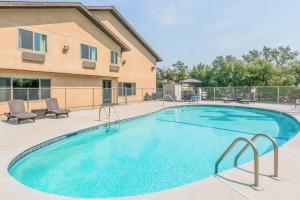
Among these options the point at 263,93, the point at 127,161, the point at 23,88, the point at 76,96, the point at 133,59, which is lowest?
the point at 127,161

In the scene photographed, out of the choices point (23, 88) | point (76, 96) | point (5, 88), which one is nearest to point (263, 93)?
point (76, 96)

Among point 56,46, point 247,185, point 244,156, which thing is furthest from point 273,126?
point 56,46

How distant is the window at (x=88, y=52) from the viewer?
→ 1639 centimetres

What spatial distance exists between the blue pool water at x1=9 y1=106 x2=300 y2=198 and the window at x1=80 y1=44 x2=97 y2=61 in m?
7.98

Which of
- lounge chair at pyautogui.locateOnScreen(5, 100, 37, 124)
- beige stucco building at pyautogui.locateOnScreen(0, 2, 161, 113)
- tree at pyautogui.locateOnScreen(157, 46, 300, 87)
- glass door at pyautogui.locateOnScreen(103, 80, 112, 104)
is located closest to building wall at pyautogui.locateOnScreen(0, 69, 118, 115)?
beige stucco building at pyautogui.locateOnScreen(0, 2, 161, 113)

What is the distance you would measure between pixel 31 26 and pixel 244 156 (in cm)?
1247

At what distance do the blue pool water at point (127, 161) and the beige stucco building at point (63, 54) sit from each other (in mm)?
6152

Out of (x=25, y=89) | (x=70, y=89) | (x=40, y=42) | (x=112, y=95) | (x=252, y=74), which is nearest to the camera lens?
(x=25, y=89)

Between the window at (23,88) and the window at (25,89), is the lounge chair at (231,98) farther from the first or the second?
the window at (25,89)

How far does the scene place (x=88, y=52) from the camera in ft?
55.6

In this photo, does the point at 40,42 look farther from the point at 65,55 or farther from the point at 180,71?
the point at 180,71

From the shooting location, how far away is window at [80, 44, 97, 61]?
1639cm

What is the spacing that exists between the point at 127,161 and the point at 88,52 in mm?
12197

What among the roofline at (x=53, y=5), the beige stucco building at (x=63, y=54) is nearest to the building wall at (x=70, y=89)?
the beige stucco building at (x=63, y=54)
